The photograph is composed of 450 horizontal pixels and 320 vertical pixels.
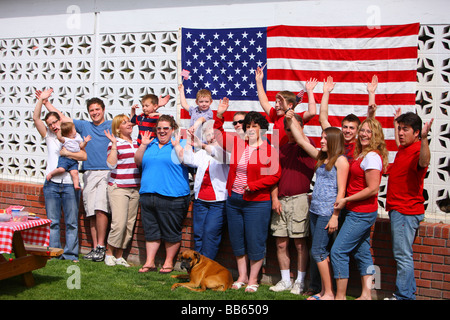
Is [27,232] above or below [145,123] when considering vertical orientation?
below

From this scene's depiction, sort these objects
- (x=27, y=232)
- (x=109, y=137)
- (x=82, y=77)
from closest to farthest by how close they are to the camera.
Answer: (x=27, y=232) < (x=109, y=137) < (x=82, y=77)

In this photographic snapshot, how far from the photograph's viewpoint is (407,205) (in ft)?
17.0

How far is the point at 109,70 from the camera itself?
26.9 ft

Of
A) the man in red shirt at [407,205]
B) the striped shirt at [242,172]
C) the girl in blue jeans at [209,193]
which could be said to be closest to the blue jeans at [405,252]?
the man in red shirt at [407,205]

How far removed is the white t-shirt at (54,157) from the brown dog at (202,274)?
2.27m

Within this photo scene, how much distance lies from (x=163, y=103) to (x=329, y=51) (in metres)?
2.39

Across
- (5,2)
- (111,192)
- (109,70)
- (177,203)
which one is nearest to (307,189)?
(177,203)

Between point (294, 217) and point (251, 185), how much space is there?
0.61 m

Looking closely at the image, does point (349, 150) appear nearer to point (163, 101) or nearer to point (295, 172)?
point (295, 172)

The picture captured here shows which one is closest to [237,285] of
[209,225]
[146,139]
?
[209,225]

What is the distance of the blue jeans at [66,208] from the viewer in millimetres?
6969

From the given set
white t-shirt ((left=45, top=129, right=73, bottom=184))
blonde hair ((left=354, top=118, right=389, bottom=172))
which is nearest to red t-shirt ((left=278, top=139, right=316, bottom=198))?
blonde hair ((left=354, top=118, right=389, bottom=172))

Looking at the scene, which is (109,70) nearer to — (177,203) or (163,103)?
(163,103)

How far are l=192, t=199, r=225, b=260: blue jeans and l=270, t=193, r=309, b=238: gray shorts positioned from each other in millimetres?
774
